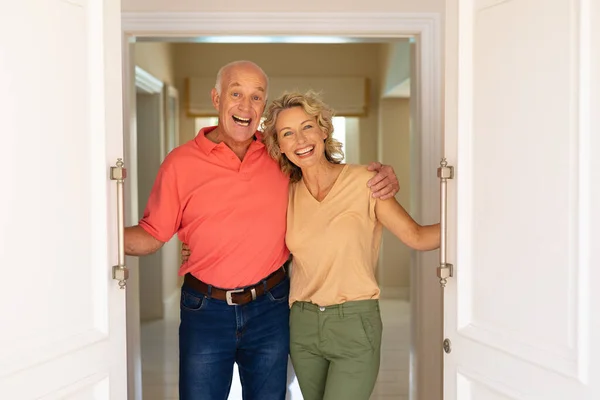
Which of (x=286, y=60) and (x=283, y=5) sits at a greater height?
(x=286, y=60)

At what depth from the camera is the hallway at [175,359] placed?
4.12m

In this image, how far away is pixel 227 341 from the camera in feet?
7.68

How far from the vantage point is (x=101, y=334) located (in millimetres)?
1792

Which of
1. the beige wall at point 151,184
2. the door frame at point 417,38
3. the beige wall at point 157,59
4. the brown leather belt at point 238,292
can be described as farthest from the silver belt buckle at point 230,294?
the beige wall at point 151,184

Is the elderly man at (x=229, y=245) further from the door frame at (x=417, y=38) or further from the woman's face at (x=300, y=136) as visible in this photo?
the door frame at (x=417, y=38)

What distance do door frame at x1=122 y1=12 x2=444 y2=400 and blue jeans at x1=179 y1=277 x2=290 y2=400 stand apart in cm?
94

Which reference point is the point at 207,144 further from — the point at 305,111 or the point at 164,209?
the point at 305,111

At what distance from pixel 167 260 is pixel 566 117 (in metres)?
5.77

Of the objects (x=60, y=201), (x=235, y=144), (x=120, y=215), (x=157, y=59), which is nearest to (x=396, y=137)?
(x=157, y=59)

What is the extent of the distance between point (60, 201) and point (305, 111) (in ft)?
3.08

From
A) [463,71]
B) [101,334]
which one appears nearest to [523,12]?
[463,71]

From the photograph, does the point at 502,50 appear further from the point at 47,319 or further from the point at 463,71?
the point at 47,319

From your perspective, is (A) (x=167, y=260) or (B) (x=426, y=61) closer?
(B) (x=426, y=61)

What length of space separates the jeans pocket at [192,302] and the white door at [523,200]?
89cm
